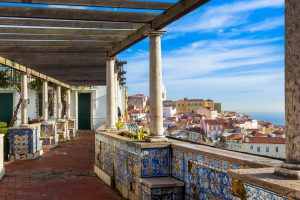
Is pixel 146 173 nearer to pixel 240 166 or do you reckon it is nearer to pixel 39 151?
pixel 240 166

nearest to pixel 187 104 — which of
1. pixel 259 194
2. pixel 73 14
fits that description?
pixel 73 14

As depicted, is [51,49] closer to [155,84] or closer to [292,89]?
[155,84]

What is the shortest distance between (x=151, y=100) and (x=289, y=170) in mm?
3617

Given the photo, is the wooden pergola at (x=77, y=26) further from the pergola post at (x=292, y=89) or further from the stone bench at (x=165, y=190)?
the stone bench at (x=165, y=190)

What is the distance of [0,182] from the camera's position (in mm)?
8523

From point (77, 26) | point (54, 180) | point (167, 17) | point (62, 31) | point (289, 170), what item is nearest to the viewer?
point (289, 170)

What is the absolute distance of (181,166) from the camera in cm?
544

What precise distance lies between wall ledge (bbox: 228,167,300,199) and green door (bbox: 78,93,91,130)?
22726mm

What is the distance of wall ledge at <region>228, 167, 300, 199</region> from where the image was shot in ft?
8.22

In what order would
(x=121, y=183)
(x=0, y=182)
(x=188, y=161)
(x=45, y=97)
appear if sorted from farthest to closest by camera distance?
(x=45, y=97)
(x=0, y=182)
(x=121, y=183)
(x=188, y=161)

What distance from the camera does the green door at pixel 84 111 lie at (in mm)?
25312

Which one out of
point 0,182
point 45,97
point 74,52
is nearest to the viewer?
point 0,182

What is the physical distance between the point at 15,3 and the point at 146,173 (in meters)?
3.06

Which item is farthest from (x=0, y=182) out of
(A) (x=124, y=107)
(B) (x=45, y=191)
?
(A) (x=124, y=107)
